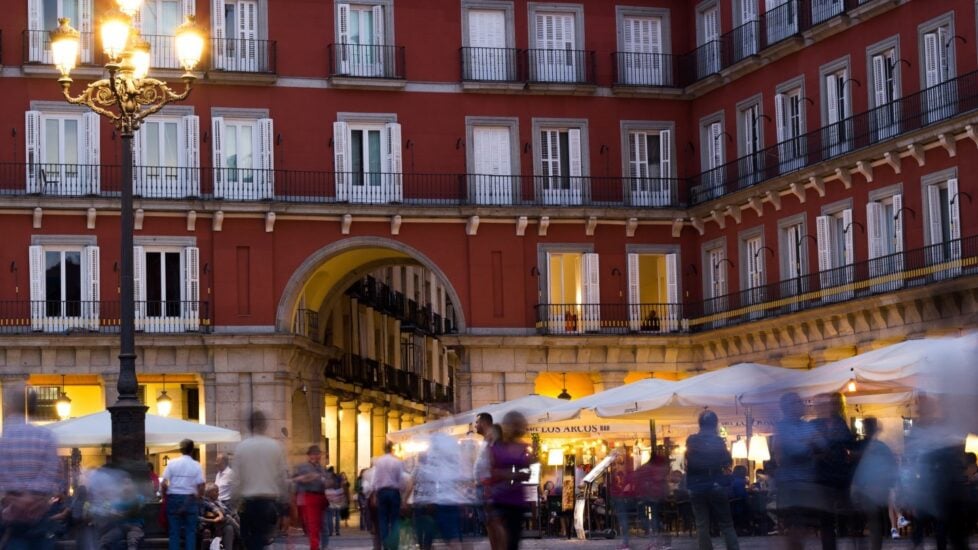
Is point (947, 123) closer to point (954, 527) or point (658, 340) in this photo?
point (658, 340)

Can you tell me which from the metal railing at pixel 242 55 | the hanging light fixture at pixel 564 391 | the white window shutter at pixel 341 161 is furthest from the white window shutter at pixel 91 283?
the hanging light fixture at pixel 564 391

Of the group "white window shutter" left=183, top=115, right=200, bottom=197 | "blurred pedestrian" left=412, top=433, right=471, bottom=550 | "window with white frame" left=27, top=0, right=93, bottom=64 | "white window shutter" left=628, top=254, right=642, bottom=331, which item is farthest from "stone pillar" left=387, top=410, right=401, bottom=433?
"blurred pedestrian" left=412, top=433, right=471, bottom=550

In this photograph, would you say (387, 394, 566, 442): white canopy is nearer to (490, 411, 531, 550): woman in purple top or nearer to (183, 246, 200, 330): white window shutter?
(183, 246, 200, 330): white window shutter

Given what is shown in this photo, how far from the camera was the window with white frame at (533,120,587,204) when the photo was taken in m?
51.0

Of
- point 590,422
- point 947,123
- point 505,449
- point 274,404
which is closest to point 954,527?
point 505,449

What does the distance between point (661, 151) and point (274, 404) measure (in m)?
12.9

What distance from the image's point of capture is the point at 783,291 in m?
47.2

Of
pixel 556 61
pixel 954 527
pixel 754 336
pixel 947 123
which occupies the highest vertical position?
pixel 556 61

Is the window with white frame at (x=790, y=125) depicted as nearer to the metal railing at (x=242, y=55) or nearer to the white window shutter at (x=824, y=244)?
the white window shutter at (x=824, y=244)

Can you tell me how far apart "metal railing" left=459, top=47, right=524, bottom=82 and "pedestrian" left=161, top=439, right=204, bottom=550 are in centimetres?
2615

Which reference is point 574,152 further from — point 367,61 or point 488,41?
point 367,61

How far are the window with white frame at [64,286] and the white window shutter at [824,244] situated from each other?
18.2 metres

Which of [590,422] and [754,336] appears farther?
[754,336]

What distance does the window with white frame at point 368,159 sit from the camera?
4972 centimetres
